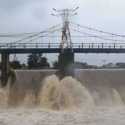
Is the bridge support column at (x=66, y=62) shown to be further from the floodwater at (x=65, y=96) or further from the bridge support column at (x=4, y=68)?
the bridge support column at (x=4, y=68)

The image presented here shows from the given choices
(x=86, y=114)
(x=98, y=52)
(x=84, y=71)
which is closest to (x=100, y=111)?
(x=86, y=114)

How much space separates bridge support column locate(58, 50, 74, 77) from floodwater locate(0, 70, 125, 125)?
3.12ft

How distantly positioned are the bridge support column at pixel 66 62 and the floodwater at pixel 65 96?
950 millimetres

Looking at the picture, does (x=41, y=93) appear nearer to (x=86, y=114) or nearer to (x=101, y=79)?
(x=101, y=79)

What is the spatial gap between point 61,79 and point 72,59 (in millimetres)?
6163

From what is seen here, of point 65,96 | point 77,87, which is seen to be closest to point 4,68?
point 77,87

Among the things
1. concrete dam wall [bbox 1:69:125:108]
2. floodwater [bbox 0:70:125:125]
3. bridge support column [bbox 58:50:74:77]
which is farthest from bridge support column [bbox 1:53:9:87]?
bridge support column [bbox 58:50:74:77]

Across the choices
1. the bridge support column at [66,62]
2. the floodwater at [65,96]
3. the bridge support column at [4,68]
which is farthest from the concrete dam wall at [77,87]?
the bridge support column at [4,68]

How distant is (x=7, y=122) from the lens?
101ft

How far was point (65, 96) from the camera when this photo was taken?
4253 cm

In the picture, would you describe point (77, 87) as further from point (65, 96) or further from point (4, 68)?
point (4, 68)

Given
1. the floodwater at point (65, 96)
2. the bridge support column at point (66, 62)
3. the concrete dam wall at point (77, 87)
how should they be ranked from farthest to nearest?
the bridge support column at point (66, 62) < the concrete dam wall at point (77, 87) < the floodwater at point (65, 96)

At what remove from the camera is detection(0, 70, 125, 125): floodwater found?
36.0 meters

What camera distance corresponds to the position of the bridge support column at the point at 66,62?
4741cm
